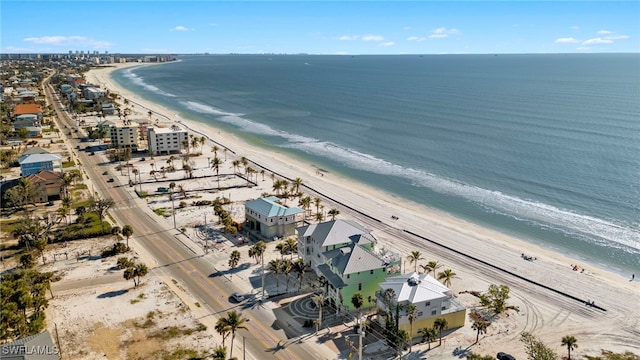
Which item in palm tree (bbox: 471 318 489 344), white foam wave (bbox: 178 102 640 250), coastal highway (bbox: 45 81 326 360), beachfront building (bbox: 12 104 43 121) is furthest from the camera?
beachfront building (bbox: 12 104 43 121)

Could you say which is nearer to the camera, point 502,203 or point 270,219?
point 270,219

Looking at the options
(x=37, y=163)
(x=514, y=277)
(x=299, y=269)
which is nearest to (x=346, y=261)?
(x=299, y=269)

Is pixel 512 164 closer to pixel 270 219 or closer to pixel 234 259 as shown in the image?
pixel 270 219

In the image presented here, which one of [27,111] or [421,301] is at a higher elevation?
[27,111]

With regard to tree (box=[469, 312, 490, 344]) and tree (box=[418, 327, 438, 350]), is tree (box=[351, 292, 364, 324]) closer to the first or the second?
tree (box=[418, 327, 438, 350])

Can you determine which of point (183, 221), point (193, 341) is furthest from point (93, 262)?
point (193, 341)

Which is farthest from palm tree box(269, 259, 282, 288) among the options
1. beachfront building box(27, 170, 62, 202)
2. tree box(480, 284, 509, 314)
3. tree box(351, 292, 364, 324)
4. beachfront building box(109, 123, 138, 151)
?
beachfront building box(109, 123, 138, 151)

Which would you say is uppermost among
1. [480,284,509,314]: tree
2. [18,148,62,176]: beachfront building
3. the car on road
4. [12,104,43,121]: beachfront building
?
[12,104,43,121]: beachfront building
